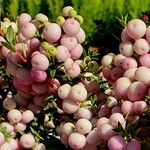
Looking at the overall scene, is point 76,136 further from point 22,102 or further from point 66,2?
point 66,2

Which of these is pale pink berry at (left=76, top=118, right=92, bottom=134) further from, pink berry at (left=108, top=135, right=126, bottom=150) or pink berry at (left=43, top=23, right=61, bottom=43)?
pink berry at (left=43, top=23, right=61, bottom=43)

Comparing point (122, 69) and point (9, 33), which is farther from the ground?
point (9, 33)

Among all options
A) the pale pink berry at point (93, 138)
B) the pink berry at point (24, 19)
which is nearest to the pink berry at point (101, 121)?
the pale pink berry at point (93, 138)

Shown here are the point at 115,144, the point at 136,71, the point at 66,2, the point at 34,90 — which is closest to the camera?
the point at 115,144

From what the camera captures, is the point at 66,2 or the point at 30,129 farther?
the point at 66,2

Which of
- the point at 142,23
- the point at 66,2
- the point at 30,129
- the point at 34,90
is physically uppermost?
the point at 142,23

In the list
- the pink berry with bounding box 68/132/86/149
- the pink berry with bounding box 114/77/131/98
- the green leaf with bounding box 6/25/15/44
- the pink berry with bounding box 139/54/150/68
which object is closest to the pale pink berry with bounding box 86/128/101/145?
the pink berry with bounding box 68/132/86/149

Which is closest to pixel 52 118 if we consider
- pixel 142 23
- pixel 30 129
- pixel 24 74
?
pixel 30 129
